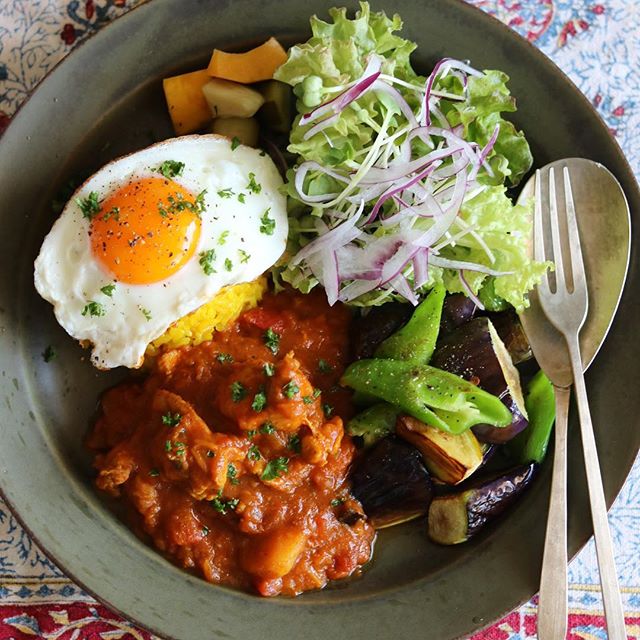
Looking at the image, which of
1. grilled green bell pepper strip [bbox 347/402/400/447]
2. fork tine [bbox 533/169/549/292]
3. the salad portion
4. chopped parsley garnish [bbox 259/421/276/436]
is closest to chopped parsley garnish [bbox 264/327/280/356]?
the salad portion

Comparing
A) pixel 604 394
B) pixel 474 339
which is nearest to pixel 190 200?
pixel 474 339

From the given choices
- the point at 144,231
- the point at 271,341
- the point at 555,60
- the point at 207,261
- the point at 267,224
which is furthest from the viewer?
the point at 555,60

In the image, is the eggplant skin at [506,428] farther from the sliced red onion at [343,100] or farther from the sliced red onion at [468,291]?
the sliced red onion at [343,100]

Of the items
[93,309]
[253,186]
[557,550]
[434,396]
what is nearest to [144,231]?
[93,309]

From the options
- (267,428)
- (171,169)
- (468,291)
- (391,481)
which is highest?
(171,169)

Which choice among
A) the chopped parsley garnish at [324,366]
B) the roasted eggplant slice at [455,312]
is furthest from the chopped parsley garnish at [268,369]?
the roasted eggplant slice at [455,312]

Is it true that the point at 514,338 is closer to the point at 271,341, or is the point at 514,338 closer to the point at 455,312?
the point at 455,312
